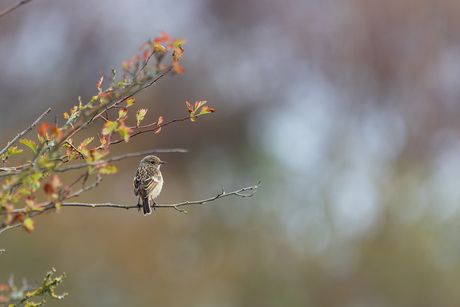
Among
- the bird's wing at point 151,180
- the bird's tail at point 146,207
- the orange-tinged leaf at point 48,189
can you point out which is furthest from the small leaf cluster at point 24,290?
the bird's wing at point 151,180

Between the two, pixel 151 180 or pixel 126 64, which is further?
pixel 151 180

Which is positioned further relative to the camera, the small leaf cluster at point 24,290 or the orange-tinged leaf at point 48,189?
the orange-tinged leaf at point 48,189

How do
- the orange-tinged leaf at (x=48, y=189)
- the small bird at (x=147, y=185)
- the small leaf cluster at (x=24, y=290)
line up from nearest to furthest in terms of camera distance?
the small leaf cluster at (x=24, y=290)
the orange-tinged leaf at (x=48, y=189)
the small bird at (x=147, y=185)

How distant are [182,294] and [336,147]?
6.38m

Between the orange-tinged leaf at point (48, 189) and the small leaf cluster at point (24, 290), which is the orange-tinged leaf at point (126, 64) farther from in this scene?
the small leaf cluster at point (24, 290)

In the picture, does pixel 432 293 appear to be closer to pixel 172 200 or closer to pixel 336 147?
pixel 336 147

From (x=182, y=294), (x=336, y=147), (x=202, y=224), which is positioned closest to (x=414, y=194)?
(x=336, y=147)

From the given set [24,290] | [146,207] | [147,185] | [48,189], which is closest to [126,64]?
[48,189]

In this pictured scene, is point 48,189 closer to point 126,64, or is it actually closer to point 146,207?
point 126,64

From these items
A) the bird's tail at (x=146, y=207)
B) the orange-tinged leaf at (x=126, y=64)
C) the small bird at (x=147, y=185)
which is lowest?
the orange-tinged leaf at (x=126, y=64)

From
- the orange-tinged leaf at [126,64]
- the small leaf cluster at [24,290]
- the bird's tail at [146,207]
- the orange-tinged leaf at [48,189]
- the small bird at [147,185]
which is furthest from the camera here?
the small bird at [147,185]

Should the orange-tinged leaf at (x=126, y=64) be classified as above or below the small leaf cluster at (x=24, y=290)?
above

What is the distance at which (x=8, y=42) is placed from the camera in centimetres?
1455

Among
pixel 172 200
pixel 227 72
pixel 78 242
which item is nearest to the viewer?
pixel 78 242
